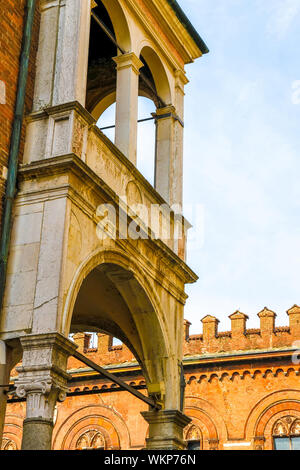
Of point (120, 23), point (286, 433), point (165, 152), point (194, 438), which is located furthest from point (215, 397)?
point (120, 23)

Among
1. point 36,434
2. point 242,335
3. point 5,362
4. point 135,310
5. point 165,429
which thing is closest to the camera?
point 36,434

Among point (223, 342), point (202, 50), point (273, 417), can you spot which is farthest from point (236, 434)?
point (202, 50)

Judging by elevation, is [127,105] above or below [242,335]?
below

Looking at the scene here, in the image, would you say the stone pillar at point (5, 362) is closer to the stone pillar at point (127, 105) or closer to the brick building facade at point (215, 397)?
the stone pillar at point (127, 105)

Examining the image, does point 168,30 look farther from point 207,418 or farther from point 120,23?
point 207,418

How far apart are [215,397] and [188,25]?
1376 cm

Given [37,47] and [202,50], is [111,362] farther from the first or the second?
[37,47]

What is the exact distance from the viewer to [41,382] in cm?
779

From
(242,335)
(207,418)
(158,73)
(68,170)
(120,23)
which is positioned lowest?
(68,170)

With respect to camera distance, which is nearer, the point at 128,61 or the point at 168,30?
the point at 128,61

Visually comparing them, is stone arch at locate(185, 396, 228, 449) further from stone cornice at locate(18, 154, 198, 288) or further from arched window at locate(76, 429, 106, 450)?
stone cornice at locate(18, 154, 198, 288)

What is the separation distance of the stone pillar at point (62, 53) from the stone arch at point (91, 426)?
16.8m

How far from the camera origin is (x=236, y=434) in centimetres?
2325

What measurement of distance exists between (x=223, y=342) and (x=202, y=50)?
497 inches
